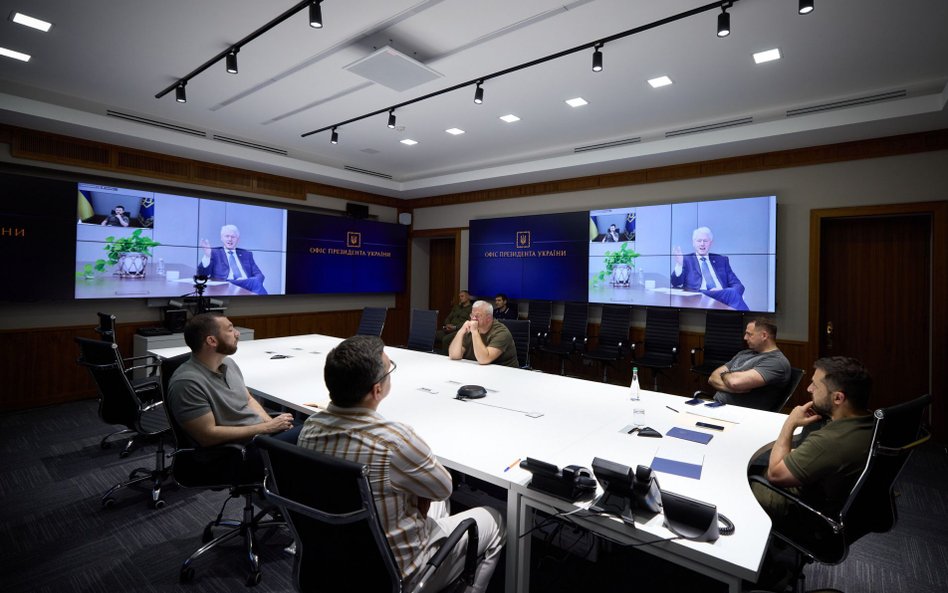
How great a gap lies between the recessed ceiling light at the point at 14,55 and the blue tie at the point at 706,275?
660cm

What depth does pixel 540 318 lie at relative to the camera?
676cm

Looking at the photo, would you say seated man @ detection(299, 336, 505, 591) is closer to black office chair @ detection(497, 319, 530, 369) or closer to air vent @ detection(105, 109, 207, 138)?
black office chair @ detection(497, 319, 530, 369)

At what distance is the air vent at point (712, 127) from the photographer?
471cm

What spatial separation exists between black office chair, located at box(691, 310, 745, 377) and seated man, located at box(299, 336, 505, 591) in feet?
14.3

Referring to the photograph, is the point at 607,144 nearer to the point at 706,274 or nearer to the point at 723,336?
the point at 706,274

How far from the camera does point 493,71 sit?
387 centimetres

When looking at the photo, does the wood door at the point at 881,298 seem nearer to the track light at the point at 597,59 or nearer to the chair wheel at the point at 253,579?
the track light at the point at 597,59

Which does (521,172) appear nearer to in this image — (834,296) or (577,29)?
(577,29)

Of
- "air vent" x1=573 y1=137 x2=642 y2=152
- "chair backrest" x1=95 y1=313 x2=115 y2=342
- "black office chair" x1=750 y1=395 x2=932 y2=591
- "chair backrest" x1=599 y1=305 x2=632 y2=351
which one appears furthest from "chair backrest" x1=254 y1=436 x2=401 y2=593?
"air vent" x1=573 y1=137 x2=642 y2=152

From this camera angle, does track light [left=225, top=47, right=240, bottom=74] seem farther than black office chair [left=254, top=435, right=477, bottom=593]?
Yes

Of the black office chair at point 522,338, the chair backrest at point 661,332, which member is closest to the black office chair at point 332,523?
the black office chair at point 522,338

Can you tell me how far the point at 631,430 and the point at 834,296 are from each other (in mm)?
4227

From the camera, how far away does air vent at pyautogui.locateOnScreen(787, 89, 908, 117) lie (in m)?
3.97

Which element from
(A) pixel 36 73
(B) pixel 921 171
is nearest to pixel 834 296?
(B) pixel 921 171
